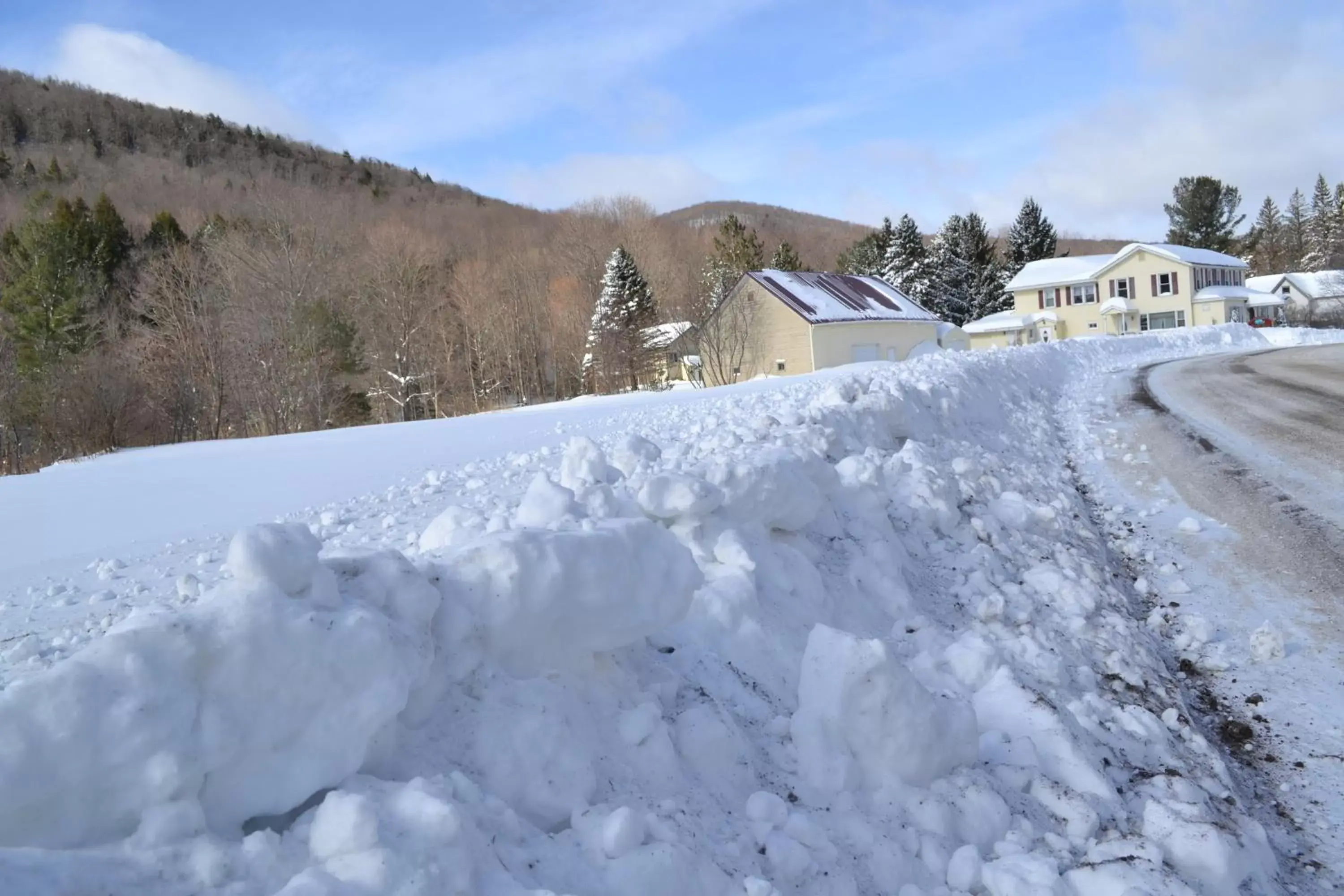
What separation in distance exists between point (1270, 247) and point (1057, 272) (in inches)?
1916

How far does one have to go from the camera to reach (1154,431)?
12.0 meters

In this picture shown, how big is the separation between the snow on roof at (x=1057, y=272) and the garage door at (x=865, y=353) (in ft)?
78.6

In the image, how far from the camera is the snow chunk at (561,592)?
9.42 ft

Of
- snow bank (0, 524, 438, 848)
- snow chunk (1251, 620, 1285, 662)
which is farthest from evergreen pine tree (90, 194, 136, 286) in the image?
snow chunk (1251, 620, 1285, 662)

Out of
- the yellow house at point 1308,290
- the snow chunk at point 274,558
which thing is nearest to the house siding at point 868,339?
the yellow house at point 1308,290

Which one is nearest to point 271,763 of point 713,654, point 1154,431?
point 713,654

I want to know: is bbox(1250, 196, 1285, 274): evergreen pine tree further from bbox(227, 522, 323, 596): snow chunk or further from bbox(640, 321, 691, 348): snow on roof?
bbox(227, 522, 323, 596): snow chunk

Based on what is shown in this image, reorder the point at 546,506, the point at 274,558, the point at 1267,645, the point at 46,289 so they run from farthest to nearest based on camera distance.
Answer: the point at 46,289 → the point at 1267,645 → the point at 546,506 → the point at 274,558

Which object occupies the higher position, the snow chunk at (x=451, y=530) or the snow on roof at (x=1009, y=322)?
the snow on roof at (x=1009, y=322)

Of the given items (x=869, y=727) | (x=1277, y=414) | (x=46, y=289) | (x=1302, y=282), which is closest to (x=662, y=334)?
(x=46, y=289)

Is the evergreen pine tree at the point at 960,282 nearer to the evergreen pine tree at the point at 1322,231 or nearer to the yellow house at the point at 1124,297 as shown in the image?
the yellow house at the point at 1124,297

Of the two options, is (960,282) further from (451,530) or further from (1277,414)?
(451,530)

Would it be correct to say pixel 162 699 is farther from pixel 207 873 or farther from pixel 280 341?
pixel 280 341

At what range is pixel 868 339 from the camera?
36.9 m
